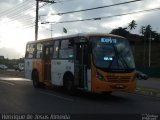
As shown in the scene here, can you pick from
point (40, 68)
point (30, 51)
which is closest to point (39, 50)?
point (40, 68)

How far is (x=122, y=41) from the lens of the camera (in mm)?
21625

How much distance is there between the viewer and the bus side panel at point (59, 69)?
74.4 ft

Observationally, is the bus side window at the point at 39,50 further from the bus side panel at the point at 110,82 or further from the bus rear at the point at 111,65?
the bus side panel at the point at 110,82

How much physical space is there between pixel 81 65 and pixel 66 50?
216cm

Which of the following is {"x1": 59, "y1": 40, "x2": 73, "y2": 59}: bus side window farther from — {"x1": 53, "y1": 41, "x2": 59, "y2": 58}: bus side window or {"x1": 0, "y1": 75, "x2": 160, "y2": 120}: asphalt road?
{"x1": 0, "y1": 75, "x2": 160, "y2": 120}: asphalt road

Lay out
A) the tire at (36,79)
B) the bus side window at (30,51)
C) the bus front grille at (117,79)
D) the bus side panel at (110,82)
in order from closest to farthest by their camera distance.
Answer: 1. the bus side panel at (110,82)
2. the bus front grille at (117,79)
3. the tire at (36,79)
4. the bus side window at (30,51)

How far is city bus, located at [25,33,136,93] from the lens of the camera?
20281 mm

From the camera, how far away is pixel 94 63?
804 inches

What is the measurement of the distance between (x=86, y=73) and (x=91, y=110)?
4.68m

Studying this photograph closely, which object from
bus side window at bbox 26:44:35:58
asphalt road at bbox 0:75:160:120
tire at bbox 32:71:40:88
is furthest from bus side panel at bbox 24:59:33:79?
asphalt road at bbox 0:75:160:120

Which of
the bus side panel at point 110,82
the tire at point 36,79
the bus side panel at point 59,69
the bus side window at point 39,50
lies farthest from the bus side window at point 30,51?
the bus side panel at point 110,82

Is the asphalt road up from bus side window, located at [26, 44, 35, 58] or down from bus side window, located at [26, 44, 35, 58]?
down

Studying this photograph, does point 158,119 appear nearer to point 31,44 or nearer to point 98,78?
point 98,78

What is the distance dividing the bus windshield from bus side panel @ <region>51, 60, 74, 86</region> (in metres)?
2.11
